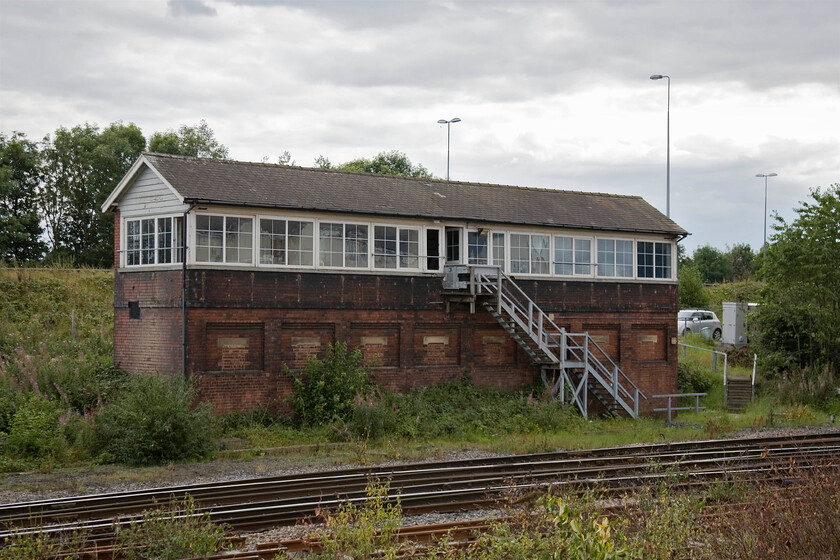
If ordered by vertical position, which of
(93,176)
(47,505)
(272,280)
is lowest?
(47,505)

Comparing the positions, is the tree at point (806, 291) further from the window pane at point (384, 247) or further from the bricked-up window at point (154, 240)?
the bricked-up window at point (154, 240)

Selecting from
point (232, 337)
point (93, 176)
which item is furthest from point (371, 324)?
point (93, 176)

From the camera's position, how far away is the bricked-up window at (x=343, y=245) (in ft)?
73.4

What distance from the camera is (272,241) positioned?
70.9 feet

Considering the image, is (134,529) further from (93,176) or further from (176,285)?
(93,176)

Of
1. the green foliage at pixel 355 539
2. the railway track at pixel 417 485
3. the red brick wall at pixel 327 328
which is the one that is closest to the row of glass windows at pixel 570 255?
the red brick wall at pixel 327 328

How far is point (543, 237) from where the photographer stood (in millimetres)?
26031

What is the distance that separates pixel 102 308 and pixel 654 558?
27603 millimetres

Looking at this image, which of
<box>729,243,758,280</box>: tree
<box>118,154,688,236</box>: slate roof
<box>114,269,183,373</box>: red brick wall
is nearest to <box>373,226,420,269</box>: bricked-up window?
<box>118,154,688,236</box>: slate roof

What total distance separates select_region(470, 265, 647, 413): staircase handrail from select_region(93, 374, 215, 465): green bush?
8.70 metres

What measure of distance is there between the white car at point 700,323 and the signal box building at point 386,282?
15.8 meters

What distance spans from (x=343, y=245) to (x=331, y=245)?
33 centimetres

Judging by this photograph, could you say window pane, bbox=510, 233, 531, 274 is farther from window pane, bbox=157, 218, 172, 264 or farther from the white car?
the white car

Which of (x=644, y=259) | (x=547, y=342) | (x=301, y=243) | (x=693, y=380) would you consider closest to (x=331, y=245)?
(x=301, y=243)
